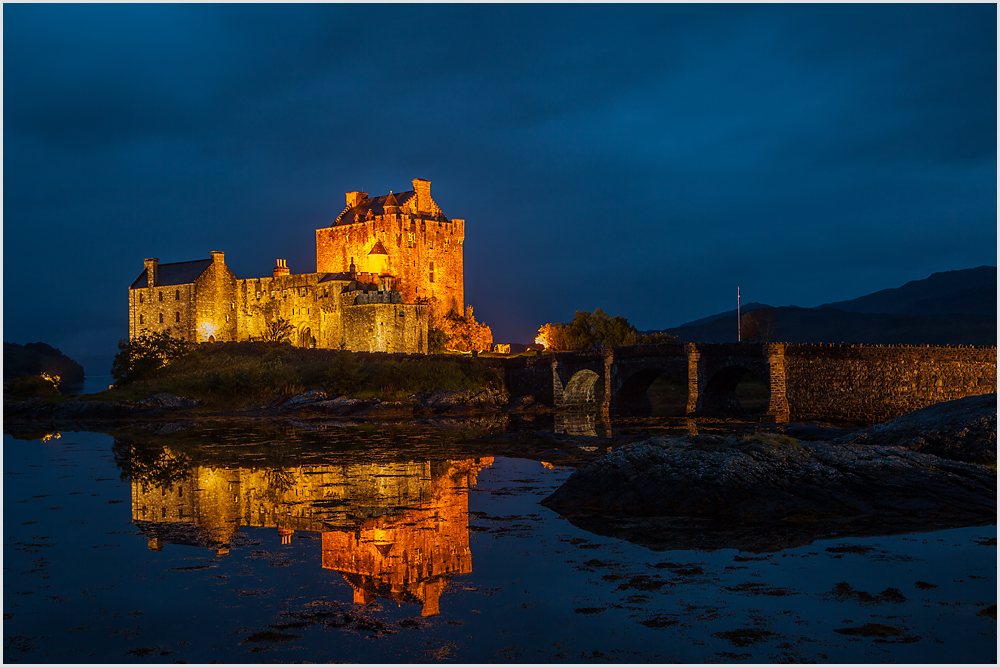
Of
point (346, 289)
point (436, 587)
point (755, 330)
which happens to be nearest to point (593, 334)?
point (755, 330)

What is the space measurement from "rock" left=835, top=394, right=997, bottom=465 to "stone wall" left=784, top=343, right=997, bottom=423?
14421 millimetres

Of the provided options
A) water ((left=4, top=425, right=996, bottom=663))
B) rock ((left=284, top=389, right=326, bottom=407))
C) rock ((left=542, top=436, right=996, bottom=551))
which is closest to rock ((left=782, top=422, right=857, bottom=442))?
rock ((left=542, top=436, right=996, bottom=551))

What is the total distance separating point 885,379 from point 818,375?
350 centimetres

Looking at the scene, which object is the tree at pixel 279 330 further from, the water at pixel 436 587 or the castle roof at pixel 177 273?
the water at pixel 436 587

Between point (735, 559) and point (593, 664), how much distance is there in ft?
18.7

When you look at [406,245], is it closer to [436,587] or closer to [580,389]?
[580,389]

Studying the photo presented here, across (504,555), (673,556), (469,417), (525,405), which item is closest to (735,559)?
(673,556)

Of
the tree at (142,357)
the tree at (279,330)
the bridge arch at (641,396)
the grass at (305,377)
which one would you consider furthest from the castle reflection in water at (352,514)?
the tree at (279,330)

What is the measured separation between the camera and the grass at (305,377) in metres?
58.8

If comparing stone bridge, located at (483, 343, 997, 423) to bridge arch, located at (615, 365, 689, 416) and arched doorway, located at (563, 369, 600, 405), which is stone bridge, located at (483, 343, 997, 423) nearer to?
bridge arch, located at (615, 365, 689, 416)

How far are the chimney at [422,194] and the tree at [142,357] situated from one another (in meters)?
34.3

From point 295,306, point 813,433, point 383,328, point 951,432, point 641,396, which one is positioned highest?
point 295,306

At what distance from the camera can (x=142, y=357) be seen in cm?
6412

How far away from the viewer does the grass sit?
5875 cm
